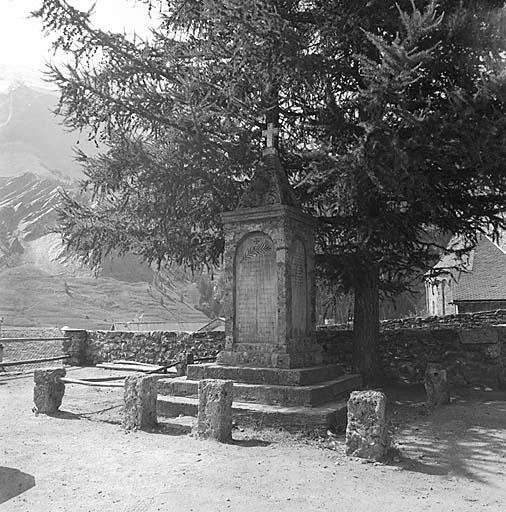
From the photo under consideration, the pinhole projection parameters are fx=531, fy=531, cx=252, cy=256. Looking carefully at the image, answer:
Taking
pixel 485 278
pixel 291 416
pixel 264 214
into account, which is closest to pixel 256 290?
pixel 264 214

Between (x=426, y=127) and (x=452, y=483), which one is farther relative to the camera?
(x=426, y=127)

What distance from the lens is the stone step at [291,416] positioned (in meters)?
6.75

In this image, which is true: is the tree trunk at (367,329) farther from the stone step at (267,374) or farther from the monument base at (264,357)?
the monument base at (264,357)

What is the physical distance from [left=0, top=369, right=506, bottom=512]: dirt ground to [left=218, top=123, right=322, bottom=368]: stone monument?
1.67 m

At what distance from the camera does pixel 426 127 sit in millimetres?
7621

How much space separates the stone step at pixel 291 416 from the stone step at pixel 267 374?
47 cm

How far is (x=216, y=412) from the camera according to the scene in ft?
20.8

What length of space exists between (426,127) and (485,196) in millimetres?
2654

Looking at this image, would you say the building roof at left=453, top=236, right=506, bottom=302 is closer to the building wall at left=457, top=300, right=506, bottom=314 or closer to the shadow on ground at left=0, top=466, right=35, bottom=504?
the building wall at left=457, top=300, right=506, bottom=314

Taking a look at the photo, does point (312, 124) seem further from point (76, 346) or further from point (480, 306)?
point (480, 306)

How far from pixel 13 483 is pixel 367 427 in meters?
3.53

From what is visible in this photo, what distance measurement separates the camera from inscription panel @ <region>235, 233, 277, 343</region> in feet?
27.7

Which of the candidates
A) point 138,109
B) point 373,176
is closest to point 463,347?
point 373,176

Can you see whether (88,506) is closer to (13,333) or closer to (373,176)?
(373,176)
